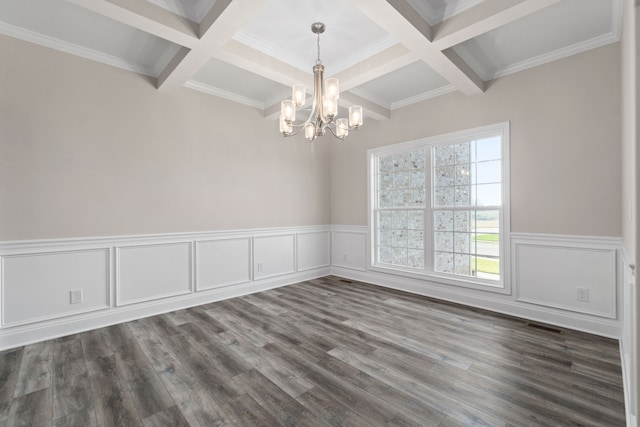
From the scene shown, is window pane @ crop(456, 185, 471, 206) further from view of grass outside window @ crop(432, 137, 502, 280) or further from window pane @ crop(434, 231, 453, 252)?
window pane @ crop(434, 231, 453, 252)

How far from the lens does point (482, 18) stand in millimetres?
2254

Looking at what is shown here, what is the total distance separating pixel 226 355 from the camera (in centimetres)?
246

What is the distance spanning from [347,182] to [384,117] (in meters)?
1.26

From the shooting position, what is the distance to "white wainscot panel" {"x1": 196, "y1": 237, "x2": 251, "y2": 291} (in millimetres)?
3863

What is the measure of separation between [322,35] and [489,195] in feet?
8.72

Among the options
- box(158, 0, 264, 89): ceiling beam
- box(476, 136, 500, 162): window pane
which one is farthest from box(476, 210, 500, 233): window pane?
box(158, 0, 264, 89): ceiling beam

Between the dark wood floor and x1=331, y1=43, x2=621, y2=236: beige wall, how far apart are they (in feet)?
3.80

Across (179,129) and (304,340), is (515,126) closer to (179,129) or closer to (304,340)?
(304,340)

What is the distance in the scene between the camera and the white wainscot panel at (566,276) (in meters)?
2.79

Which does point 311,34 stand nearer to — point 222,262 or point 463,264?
point 222,262

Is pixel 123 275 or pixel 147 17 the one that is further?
pixel 123 275

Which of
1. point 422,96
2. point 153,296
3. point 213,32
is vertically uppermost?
point 422,96

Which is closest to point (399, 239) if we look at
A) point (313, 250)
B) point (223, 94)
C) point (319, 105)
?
point (313, 250)

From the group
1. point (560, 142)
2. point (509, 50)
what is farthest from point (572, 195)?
point (509, 50)
